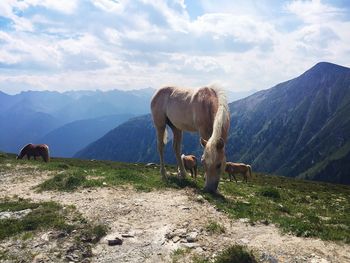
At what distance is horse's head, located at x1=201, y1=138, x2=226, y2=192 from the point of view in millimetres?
13234

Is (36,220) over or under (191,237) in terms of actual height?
under

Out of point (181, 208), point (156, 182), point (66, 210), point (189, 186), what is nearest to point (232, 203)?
point (181, 208)

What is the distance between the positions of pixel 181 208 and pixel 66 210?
13.1 ft

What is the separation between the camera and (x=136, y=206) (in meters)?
12.8

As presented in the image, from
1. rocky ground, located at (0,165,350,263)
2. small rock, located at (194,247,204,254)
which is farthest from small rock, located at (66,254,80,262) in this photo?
small rock, located at (194,247,204,254)

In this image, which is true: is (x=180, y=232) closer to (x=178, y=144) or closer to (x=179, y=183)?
(x=179, y=183)

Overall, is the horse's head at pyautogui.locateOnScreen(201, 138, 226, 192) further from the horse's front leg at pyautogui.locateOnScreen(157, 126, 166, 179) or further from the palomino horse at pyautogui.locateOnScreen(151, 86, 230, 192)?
the horse's front leg at pyautogui.locateOnScreen(157, 126, 166, 179)

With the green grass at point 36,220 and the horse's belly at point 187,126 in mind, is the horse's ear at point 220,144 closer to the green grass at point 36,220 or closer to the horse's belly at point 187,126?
the horse's belly at point 187,126

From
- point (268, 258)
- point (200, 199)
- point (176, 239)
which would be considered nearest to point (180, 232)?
point (176, 239)

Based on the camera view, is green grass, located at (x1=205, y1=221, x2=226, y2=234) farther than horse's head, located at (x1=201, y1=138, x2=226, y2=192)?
No

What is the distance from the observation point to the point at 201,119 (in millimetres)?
15672

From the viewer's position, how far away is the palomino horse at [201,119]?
13.5 m

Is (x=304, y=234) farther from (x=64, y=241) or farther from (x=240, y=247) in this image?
(x=64, y=241)

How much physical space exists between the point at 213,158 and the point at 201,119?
9.01ft
